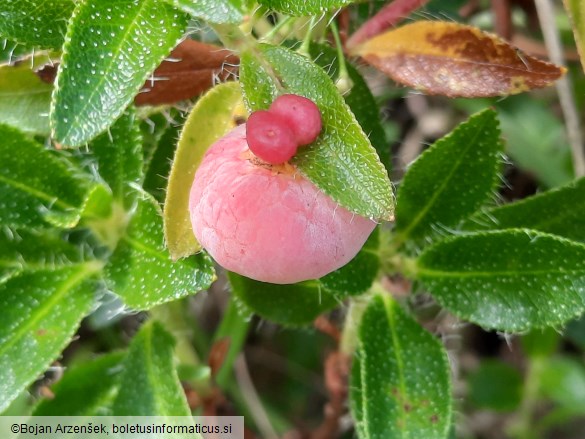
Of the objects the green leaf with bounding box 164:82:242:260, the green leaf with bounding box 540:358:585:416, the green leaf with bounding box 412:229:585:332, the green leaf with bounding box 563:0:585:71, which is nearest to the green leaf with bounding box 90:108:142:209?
the green leaf with bounding box 164:82:242:260

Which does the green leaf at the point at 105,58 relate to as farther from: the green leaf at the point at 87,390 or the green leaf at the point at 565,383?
the green leaf at the point at 565,383

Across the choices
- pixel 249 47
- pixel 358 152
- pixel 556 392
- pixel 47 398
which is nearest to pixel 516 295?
pixel 358 152

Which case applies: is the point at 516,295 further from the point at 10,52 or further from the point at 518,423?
the point at 518,423


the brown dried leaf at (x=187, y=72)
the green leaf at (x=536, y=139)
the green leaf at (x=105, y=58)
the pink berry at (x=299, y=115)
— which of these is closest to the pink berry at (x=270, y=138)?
the pink berry at (x=299, y=115)

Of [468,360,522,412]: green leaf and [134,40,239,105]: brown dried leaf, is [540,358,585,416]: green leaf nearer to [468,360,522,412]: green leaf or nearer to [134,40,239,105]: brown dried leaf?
[468,360,522,412]: green leaf

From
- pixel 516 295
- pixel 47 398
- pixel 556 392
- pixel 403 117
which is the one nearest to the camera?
pixel 516 295
